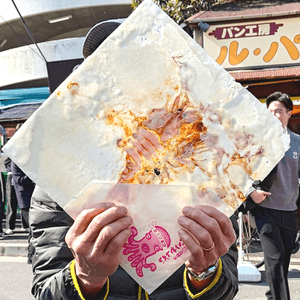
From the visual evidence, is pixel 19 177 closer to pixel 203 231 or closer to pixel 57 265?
pixel 57 265

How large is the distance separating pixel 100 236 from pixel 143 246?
0.13m

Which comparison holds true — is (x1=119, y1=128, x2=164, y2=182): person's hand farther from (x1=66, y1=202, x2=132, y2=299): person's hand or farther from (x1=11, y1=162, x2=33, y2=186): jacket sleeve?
(x1=11, y1=162, x2=33, y2=186): jacket sleeve

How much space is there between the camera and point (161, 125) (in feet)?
2.82

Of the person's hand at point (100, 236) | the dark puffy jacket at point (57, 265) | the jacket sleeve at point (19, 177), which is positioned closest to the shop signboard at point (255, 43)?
the jacket sleeve at point (19, 177)

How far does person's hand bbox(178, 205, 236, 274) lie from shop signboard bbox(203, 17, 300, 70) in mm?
5790

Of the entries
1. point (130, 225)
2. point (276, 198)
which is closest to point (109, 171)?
point (130, 225)

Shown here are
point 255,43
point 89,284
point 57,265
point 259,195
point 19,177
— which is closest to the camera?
point 89,284

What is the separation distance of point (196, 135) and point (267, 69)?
574 cm

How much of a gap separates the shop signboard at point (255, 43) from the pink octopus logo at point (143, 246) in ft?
19.1

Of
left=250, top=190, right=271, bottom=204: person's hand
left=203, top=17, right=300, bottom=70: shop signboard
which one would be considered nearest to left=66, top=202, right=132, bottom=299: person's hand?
left=250, top=190, right=271, bottom=204: person's hand

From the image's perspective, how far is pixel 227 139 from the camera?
0.86 meters

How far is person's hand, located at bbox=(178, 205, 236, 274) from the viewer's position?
795 mm

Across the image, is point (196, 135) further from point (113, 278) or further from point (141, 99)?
point (113, 278)

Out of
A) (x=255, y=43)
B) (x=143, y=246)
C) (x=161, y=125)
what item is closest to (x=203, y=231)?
(x=143, y=246)
